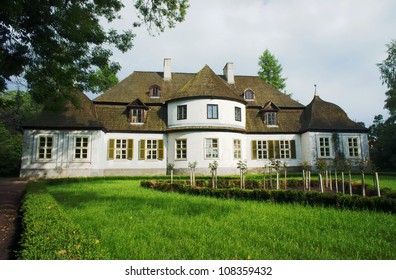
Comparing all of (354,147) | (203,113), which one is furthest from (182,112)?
(354,147)

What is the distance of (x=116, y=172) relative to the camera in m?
23.3

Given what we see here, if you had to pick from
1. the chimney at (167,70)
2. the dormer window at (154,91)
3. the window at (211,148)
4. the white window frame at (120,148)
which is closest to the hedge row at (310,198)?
the window at (211,148)

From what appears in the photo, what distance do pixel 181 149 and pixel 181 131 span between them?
161 cm

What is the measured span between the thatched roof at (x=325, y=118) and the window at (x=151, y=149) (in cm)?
1400

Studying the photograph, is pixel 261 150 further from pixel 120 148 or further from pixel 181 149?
pixel 120 148

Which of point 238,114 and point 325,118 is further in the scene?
point 325,118

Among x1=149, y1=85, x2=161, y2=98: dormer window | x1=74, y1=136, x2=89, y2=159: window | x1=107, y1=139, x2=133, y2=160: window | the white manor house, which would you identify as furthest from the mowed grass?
x1=149, y1=85, x2=161, y2=98: dormer window

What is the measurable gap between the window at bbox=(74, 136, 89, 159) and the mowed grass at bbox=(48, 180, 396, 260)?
15.0 meters

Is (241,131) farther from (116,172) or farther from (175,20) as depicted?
(175,20)

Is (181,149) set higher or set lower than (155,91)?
lower

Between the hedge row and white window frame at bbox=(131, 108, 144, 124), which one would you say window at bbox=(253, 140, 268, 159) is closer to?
white window frame at bbox=(131, 108, 144, 124)

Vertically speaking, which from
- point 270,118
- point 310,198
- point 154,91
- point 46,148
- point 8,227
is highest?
point 154,91

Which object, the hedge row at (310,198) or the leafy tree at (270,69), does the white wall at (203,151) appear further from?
the leafy tree at (270,69)

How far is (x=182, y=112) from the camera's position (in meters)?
23.0
